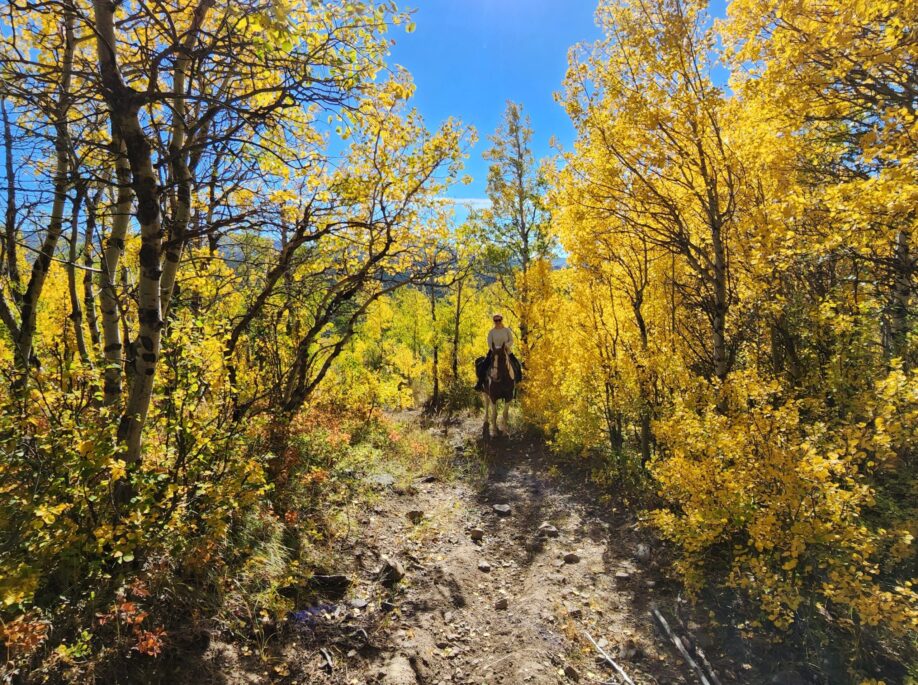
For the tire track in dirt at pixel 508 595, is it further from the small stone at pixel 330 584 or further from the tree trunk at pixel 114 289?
the tree trunk at pixel 114 289

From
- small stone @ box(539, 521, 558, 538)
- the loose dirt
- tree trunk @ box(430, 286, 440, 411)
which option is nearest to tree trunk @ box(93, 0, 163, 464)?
the loose dirt

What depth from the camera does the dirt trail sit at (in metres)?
3.41

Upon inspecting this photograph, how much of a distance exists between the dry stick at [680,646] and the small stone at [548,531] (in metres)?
1.68

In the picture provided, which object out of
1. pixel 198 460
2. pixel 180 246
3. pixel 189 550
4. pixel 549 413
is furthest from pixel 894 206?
pixel 549 413

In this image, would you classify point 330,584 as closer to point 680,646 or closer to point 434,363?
point 680,646

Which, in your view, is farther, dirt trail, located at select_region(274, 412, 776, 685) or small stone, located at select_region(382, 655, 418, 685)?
dirt trail, located at select_region(274, 412, 776, 685)

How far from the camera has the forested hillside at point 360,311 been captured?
99.0 inches

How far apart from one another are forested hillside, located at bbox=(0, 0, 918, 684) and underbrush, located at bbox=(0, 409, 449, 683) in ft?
0.08

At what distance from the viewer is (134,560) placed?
9.25ft

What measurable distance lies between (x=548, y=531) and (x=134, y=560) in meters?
4.53

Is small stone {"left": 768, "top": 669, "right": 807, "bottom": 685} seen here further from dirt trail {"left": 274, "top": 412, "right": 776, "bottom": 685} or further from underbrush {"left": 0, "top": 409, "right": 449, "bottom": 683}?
underbrush {"left": 0, "top": 409, "right": 449, "bottom": 683}

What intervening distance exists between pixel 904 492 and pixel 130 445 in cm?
679

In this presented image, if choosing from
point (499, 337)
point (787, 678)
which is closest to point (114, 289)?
point (787, 678)

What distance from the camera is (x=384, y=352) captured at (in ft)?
50.5
